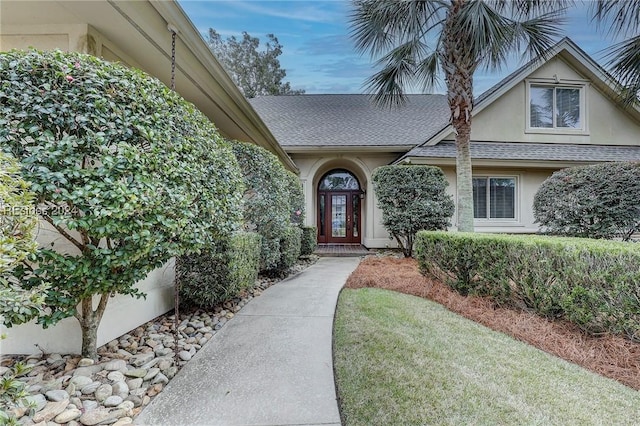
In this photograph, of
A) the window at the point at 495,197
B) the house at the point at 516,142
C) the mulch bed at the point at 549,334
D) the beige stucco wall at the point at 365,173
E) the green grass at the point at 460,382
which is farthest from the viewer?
the beige stucco wall at the point at 365,173

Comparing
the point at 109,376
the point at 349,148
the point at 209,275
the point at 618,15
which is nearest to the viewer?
the point at 109,376

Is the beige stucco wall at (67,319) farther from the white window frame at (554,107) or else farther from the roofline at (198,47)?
the white window frame at (554,107)

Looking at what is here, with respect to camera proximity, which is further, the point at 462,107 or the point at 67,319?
the point at 462,107

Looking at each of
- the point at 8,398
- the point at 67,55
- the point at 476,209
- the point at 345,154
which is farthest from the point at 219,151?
the point at 476,209

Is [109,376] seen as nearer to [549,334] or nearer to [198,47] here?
[198,47]

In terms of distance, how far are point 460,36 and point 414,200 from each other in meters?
4.58

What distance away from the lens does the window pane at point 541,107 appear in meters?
11.6

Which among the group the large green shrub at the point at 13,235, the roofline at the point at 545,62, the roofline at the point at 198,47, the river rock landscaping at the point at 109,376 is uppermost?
the roofline at the point at 545,62

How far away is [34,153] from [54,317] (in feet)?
4.54

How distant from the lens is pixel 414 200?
9578 mm

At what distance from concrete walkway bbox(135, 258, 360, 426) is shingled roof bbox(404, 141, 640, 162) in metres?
8.27

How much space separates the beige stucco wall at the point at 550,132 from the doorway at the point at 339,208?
200 inches

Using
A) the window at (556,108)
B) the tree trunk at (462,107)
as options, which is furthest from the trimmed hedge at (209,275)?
the window at (556,108)

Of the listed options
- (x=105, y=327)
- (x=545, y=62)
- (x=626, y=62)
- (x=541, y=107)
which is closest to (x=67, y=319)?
(x=105, y=327)
